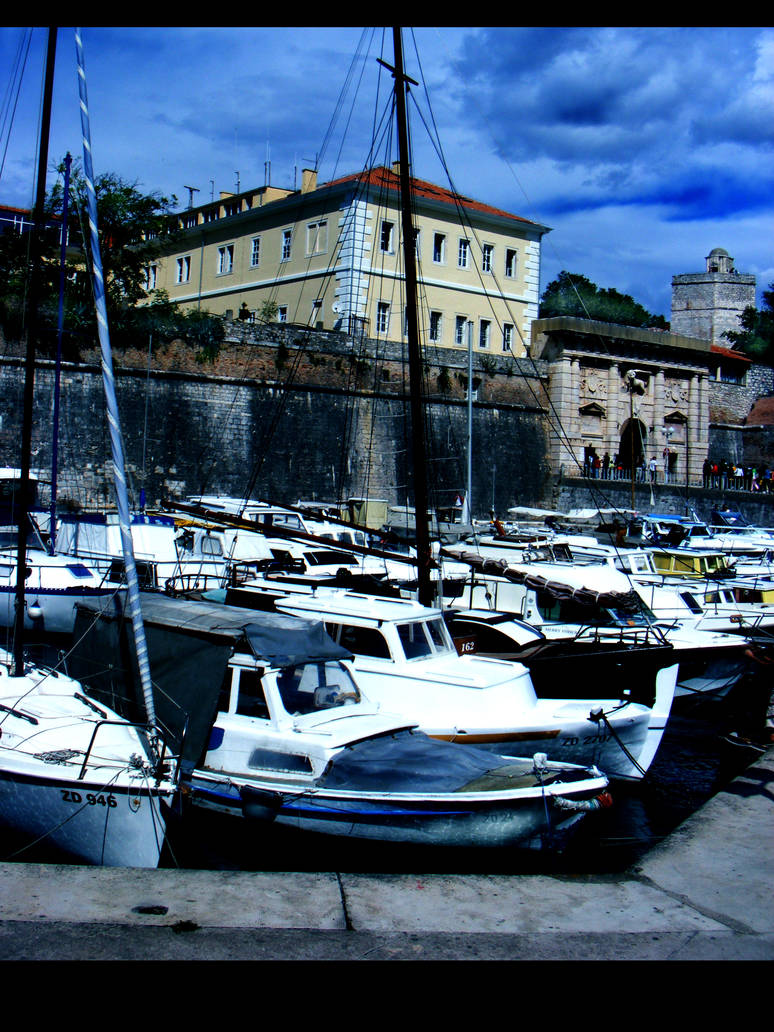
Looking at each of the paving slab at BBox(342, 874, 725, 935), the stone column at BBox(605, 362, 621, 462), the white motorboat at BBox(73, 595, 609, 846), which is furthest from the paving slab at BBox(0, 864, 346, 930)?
the stone column at BBox(605, 362, 621, 462)

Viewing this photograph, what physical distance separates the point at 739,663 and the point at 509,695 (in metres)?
6.11

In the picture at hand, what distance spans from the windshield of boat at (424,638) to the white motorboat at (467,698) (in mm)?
12

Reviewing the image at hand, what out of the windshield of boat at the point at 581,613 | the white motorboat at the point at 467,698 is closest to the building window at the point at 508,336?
the windshield of boat at the point at 581,613

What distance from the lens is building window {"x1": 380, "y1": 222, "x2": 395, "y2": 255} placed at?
36.3 m

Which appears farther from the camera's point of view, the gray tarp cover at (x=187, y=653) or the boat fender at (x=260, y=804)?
the gray tarp cover at (x=187, y=653)

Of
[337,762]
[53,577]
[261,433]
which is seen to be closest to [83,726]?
[337,762]

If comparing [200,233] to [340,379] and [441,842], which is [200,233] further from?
[441,842]

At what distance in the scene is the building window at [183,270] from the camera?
146 ft

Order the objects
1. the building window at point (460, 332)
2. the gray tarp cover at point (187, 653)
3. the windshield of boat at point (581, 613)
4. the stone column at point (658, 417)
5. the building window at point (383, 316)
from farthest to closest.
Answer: the stone column at point (658, 417) → the building window at point (460, 332) → the building window at point (383, 316) → the windshield of boat at point (581, 613) → the gray tarp cover at point (187, 653)

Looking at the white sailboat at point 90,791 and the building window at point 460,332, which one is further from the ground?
the building window at point 460,332

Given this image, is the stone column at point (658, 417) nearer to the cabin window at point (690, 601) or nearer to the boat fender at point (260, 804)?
the cabin window at point (690, 601)

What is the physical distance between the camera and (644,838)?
10.3m

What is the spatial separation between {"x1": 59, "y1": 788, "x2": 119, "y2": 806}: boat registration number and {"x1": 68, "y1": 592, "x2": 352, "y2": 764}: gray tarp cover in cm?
74
